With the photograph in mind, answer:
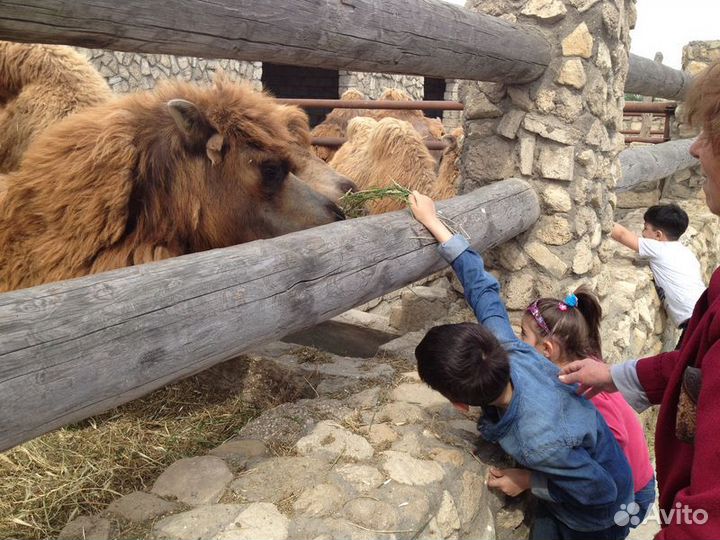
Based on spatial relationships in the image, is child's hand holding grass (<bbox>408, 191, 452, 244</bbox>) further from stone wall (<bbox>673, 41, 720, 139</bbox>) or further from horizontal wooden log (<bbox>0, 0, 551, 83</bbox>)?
stone wall (<bbox>673, 41, 720, 139</bbox>)

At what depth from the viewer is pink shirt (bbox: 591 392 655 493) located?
3.08 metres

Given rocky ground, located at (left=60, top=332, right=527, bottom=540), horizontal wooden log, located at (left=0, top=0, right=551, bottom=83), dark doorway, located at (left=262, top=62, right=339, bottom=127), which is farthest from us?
dark doorway, located at (left=262, top=62, right=339, bottom=127)

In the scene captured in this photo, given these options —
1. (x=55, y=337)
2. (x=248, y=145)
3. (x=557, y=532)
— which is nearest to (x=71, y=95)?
(x=248, y=145)

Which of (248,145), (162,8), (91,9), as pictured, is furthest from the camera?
(248,145)

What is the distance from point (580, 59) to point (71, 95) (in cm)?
333

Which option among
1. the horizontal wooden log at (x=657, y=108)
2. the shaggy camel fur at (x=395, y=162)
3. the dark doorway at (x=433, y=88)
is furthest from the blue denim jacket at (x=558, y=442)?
the dark doorway at (x=433, y=88)

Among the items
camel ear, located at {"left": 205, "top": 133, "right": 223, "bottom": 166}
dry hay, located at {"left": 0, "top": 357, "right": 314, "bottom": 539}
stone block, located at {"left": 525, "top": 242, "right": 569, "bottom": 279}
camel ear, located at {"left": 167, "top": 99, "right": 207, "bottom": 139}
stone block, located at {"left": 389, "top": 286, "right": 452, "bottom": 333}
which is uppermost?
camel ear, located at {"left": 167, "top": 99, "right": 207, "bottom": 139}

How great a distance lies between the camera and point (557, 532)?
2.99 metres

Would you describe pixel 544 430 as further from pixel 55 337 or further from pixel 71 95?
pixel 71 95

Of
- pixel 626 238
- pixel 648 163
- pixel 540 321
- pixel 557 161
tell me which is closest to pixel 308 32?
pixel 540 321

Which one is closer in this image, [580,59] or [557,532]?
[557,532]

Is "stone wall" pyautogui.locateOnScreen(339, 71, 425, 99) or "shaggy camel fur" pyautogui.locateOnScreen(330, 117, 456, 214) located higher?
"stone wall" pyautogui.locateOnScreen(339, 71, 425, 99)

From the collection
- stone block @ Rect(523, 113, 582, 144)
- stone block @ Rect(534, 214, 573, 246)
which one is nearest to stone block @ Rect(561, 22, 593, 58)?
stone block @ Rect(523, 113, 582, 144)

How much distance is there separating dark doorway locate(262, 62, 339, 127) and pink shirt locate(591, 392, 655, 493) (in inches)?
789
